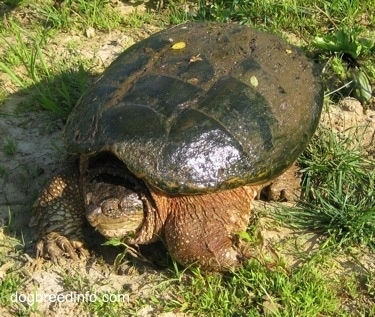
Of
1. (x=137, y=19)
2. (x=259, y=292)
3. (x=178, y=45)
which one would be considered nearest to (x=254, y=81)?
(x=178, y=45)

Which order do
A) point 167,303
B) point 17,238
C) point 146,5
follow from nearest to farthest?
1. point 167,303
2. point 17,238
3. point 146,5

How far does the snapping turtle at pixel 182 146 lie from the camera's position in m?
3.15

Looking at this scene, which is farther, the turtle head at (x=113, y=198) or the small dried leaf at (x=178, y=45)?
the small dried leaf at (x=178, y=45)

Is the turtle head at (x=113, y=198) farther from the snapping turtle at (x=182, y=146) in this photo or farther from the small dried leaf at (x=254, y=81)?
the small dried leaf at (x=254, y=81)

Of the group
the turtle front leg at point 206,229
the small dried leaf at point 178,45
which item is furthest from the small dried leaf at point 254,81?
the turtle front leg at point 206,229

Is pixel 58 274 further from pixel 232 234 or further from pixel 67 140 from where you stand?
pixel 232 234

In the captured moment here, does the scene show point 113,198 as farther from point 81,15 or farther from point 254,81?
point 81,15

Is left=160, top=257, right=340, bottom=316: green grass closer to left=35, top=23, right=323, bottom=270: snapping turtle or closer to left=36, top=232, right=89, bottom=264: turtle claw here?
left=35, top=23, right=323, bottom=270: snapping turtle

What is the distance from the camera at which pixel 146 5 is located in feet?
18.0

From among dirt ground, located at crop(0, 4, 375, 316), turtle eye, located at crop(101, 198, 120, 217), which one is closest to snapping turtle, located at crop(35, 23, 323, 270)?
turtle eye, located at crop(101, 198, 120, 217)

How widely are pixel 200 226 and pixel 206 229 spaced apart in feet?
0.11

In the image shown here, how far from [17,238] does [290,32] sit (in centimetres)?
268

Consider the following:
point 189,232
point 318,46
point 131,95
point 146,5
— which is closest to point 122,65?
point 131,95

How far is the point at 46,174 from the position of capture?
4.07 meters
